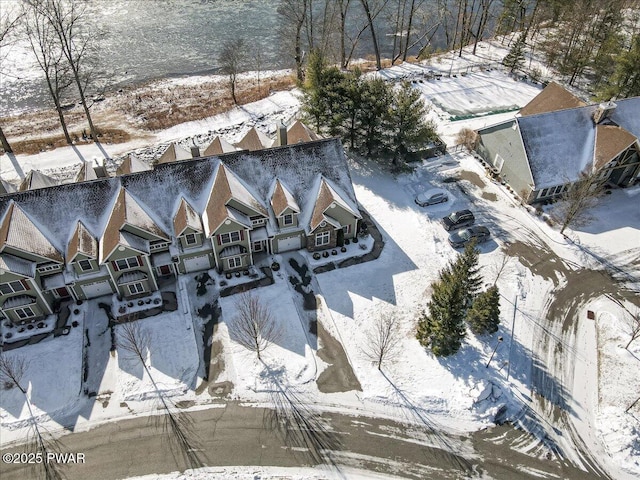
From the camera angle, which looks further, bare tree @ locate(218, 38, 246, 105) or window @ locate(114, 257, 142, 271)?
bare tree @ locate(218, 38, 246, 105)

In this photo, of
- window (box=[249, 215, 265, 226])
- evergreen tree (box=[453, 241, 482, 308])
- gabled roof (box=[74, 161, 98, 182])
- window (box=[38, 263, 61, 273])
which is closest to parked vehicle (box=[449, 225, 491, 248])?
evergreen tree (box=[453, 241, 482, 308])

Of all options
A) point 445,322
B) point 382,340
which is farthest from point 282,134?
point 445,322

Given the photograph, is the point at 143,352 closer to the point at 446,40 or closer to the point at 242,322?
the point at 242,322

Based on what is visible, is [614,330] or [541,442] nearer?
[541,442]

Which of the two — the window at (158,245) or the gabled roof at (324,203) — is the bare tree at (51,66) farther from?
the gabled roof at (324,203)

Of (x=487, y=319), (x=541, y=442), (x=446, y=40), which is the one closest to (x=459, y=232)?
(x=487, y=319)

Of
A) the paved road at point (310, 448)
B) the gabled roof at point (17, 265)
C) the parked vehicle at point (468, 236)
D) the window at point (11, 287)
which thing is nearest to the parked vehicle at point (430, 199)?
the parked vehicle at point (468, 236)

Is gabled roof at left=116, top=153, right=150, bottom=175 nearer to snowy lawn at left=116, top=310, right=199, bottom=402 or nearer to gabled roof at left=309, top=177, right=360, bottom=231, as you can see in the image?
snowy lawn at left=116, top=310, right=199, bottom=402
